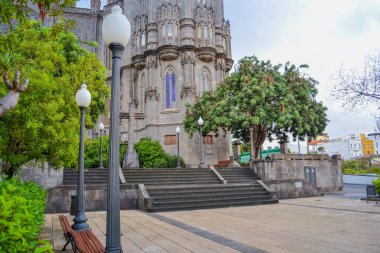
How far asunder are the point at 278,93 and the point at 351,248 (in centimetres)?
1789

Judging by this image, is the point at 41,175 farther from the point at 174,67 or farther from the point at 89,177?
the point at 174,67

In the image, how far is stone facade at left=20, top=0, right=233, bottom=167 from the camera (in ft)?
100

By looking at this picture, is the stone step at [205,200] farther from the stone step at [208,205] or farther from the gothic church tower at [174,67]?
the gothic church tower at [174,67]

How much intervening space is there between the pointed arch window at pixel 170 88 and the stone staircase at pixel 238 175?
11.7 metres

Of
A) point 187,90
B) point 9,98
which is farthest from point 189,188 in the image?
point 187,90

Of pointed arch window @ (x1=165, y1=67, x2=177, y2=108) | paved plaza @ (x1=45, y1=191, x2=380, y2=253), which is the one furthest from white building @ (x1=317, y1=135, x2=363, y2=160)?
paved plaza @ (x1=45, y1=191, x2=380, y2=253)

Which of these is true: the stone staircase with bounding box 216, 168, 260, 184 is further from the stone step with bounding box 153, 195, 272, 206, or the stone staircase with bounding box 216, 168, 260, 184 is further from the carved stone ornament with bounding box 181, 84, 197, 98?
the carved stone ornament with bounding box 181, 84, 197, 98

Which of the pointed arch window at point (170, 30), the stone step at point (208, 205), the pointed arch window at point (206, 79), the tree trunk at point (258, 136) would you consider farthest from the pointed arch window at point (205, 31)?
the stone step at point (208, 205)

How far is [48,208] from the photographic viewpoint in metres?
13.3

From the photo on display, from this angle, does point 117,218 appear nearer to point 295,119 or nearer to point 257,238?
point 257,238

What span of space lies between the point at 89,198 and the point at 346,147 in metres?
98.0

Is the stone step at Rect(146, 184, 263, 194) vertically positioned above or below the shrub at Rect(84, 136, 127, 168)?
below

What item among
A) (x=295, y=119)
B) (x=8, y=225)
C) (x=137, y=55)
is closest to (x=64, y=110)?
(x=8, y=225)

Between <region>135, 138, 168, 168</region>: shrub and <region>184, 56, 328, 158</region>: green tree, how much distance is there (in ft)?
15.3
